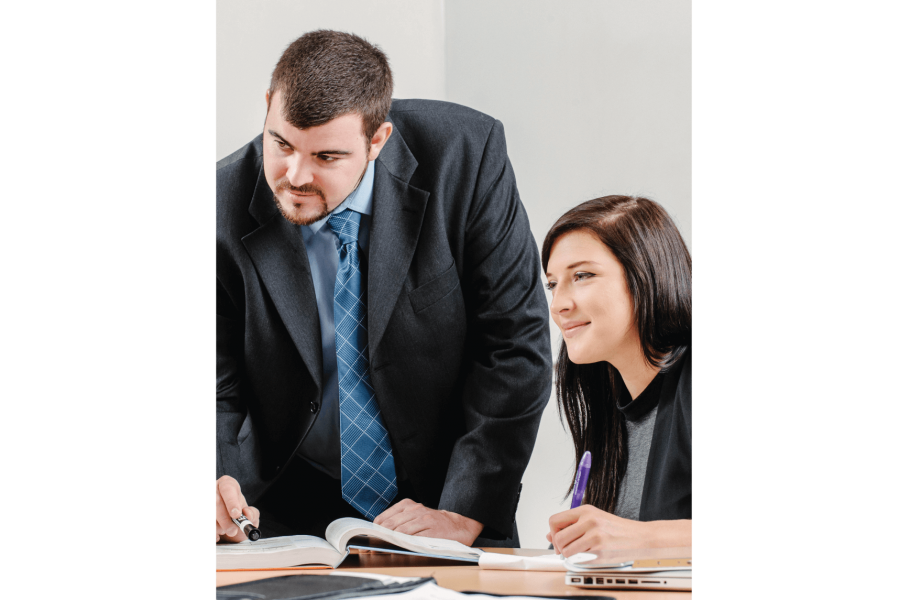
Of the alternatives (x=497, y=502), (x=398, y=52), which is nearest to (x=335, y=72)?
(x=398, y=52)

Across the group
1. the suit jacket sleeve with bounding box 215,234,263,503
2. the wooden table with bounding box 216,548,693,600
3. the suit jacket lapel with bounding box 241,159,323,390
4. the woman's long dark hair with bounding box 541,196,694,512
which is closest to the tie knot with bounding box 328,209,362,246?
the suit jacket lapel with bounding box 241,159,323,390

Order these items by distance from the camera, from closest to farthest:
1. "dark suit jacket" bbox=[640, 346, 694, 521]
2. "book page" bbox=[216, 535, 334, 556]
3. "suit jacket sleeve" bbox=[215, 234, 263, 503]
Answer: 1. "dark suit jacket" bbox=[640, 346, 694, 521]
2. "book page" bbox=[216, 535, 334, 556]
3. "suit jacket sleeve" bbox=[215, 234, 263, 503]

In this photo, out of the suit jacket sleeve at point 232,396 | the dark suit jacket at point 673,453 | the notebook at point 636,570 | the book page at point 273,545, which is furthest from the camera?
the suit jacket sleeve at point 232,396

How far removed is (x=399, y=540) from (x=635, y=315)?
33.6 inches

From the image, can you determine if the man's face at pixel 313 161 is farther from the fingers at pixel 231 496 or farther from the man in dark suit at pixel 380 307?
the fingers at pixel 231 496

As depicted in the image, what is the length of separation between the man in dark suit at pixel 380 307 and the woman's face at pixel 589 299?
2.3 inches

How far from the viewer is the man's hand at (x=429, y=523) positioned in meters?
2.02

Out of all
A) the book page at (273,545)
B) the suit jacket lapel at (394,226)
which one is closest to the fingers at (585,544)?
the book page at (273,545)

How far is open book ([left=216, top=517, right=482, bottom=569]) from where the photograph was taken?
1963mm

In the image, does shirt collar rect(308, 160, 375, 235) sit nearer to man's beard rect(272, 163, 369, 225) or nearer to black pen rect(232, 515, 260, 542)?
man's beard rect(272, 163, 369, 225)

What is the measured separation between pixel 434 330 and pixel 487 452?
0.36m

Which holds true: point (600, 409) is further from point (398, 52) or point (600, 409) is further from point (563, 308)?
point (398, 52)

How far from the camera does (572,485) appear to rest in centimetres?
201

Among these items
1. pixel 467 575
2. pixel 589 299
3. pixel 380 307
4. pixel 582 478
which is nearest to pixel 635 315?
pixel 589 299
